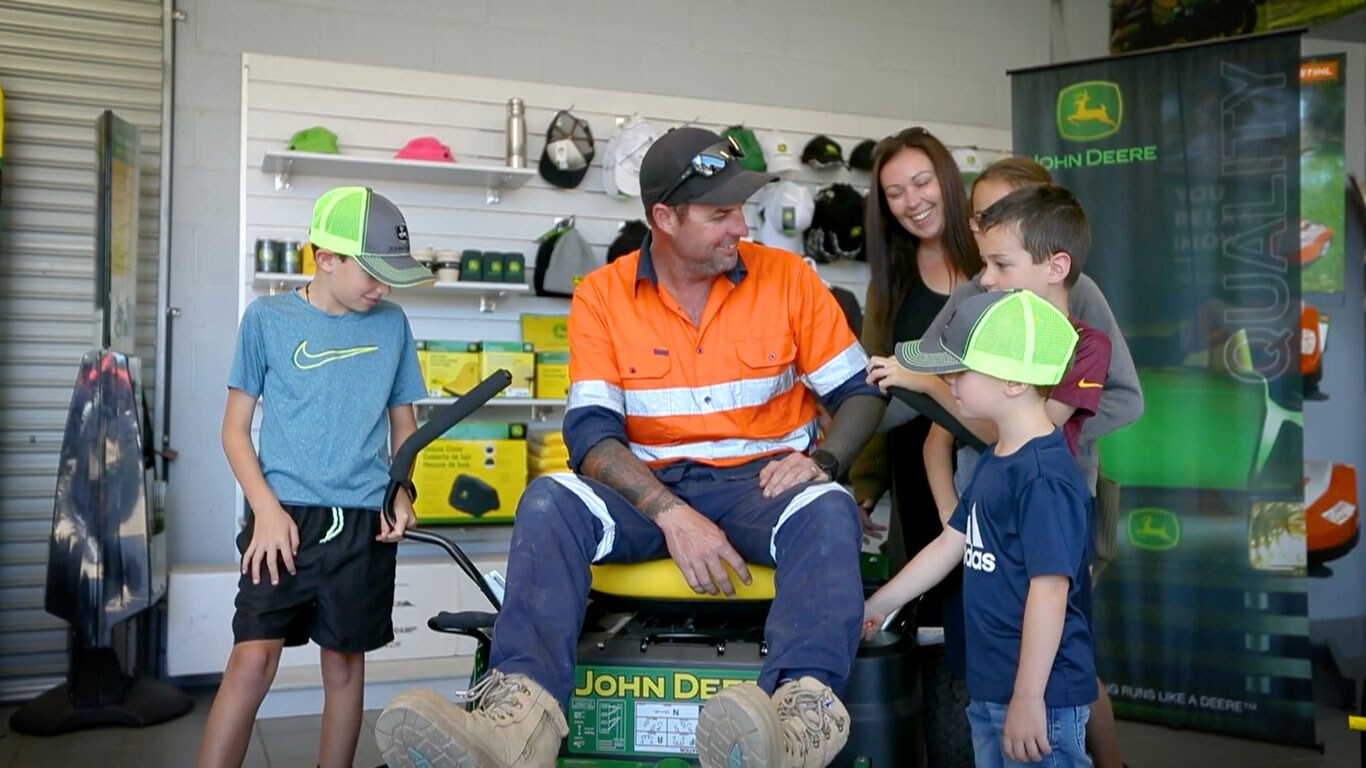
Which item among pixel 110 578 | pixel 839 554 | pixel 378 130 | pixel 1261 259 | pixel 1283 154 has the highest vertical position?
pixel 378 130

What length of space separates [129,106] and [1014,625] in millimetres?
4024

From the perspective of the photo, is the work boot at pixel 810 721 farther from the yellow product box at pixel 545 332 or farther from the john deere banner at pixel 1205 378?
the yellow product box at pixel 545 332

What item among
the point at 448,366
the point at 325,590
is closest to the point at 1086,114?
the point at 448,366

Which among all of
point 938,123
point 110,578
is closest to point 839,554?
point 110,578

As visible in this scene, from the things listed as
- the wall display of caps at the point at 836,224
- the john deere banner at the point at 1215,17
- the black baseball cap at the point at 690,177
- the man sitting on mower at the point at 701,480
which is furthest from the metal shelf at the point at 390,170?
the john deere banner at the point at 1215,17

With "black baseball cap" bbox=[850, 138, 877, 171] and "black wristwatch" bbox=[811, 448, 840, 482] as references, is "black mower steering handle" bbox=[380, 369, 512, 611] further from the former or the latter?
"black baseball cap" bbox=[850, 138, 877, 171]

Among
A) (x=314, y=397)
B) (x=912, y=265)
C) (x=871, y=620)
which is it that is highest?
(x=912, y=265)

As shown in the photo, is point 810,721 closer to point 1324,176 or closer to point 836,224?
point 836,224

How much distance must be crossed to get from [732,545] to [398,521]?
0.69m

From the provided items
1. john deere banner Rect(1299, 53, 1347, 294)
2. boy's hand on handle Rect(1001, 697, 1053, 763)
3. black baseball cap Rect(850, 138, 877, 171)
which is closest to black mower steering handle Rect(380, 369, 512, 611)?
boy's hand on handle Rect(1001, 697, 1053, 763)

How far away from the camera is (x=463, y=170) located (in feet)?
16.0

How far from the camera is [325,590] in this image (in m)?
2.54

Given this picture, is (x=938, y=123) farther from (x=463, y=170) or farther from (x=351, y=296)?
(x=351, y=296)

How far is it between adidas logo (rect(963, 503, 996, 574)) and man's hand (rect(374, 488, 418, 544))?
1.13 m
